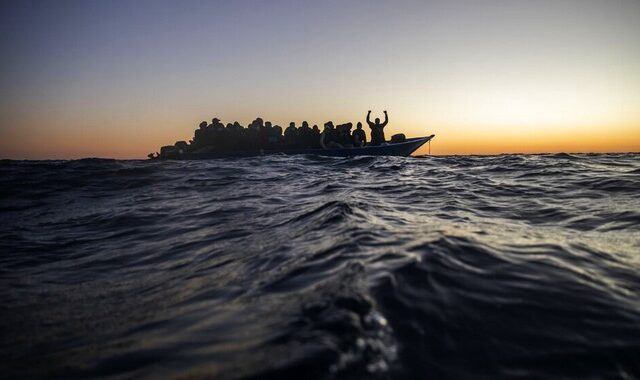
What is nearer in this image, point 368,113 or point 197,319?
point 197,319

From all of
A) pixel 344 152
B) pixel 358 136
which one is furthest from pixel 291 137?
pixel 358 136

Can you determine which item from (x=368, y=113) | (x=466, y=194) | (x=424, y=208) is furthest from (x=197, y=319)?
(x=368, y=113)

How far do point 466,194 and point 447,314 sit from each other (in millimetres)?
5667

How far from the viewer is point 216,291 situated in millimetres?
2863

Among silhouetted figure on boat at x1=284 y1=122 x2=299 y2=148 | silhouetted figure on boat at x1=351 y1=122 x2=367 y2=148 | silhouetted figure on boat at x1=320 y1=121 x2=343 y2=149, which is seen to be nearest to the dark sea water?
silhouetted figure on boat at x1=320 y1=121 x2=343 y2=149

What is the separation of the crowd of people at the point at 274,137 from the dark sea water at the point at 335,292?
15.0 m

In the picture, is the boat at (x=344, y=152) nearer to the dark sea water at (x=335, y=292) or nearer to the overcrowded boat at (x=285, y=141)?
the overcrowded boat at (x=285, y=141)

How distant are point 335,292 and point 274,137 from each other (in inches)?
782

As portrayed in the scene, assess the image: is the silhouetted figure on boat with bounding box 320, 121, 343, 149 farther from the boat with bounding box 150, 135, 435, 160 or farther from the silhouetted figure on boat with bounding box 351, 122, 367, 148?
the silhouetted figure on boat with bounding box 351, 122, 367, 148

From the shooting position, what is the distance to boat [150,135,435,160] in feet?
65.9

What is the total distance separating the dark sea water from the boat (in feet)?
45.4

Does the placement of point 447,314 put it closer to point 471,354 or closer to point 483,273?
point 471,354

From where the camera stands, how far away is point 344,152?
2002cm

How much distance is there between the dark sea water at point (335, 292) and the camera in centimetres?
177
